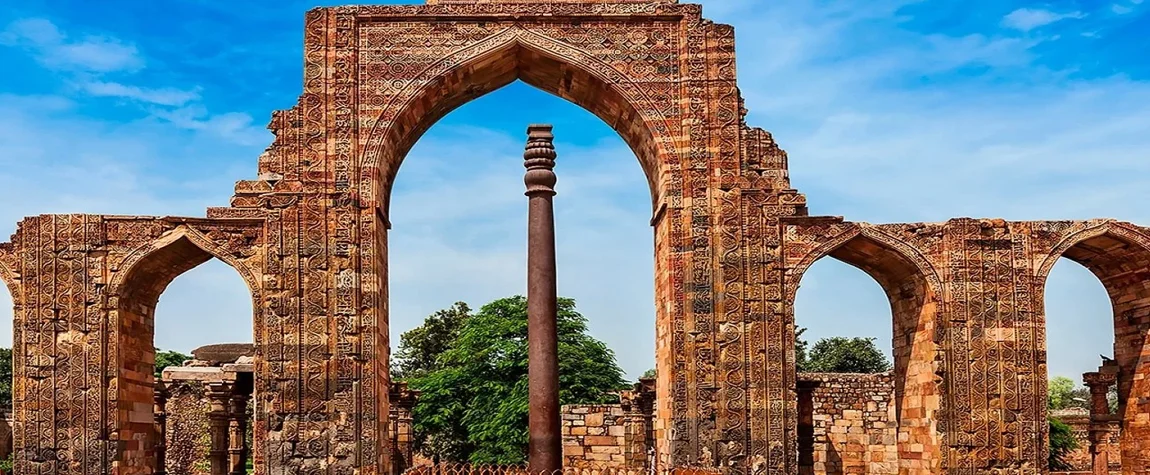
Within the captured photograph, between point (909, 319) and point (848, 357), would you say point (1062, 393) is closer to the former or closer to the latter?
point (848, 357)

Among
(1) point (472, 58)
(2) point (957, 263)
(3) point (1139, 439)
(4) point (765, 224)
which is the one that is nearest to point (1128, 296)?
(3) point (1139, 439)

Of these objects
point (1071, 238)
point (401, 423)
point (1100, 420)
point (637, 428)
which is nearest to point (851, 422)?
point (637, 428)

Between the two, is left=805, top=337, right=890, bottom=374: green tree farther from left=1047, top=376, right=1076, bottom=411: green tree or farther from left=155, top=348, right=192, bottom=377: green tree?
left=155, top=348, right=192, bottom=377: green tree

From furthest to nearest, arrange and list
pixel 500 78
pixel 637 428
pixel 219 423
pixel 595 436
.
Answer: pixel 595 436, pixel 637 428, pixel 219 423, pixel 500 78

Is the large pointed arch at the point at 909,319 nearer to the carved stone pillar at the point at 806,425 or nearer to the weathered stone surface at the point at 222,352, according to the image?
the carved stone pillar at the point at 806,425

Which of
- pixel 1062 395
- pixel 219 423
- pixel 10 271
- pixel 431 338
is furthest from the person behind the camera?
pixel 1062 395

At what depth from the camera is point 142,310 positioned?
14930 millimetres

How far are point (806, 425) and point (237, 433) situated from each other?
8.66m

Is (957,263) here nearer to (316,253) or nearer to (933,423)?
(933,423)

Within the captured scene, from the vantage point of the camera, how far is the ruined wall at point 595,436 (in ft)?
69.4

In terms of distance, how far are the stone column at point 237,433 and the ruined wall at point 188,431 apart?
24.4ft

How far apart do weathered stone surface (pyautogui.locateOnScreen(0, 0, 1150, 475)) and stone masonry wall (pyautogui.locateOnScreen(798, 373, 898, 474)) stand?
751 cm

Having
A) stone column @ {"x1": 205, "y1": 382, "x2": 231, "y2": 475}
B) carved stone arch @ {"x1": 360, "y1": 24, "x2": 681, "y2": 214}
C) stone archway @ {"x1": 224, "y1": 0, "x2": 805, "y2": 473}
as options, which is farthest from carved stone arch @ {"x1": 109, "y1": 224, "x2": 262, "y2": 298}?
stone column @ {"x1": 205, "y1": 382, "x2": 231, "y2": 475}

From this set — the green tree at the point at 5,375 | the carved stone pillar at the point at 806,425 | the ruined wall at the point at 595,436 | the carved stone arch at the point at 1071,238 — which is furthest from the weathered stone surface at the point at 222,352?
the green tree at the point at 5,375
